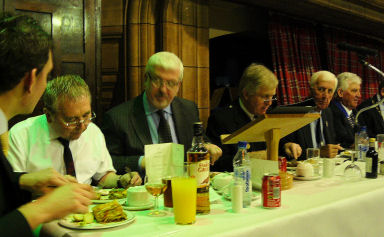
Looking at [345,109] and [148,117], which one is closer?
[148,117]

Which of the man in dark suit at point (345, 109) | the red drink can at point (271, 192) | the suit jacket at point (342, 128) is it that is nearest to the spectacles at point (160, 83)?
the red drink can at point (271, 192)

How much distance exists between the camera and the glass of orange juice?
119 cm

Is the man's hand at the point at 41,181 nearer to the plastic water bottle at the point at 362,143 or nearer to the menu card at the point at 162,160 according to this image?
the menu card at the point at 162,160

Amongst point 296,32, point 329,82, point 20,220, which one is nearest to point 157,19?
point 329,82

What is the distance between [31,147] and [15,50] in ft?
2.70

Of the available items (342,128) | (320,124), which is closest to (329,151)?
(320,124)

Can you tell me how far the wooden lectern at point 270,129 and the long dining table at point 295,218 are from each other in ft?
0.68

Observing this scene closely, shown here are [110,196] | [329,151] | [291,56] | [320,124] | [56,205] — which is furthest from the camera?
[291,56]

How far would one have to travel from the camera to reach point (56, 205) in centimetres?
103

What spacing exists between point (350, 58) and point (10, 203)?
Answer: 245 inches

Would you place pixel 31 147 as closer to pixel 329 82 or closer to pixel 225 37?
pixel 329 82

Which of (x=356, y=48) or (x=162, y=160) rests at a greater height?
(x=356, y=48)

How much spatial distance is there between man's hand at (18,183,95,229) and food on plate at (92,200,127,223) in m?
0.13

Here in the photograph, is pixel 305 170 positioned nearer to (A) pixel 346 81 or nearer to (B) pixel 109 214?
(B) pixel 109 214
